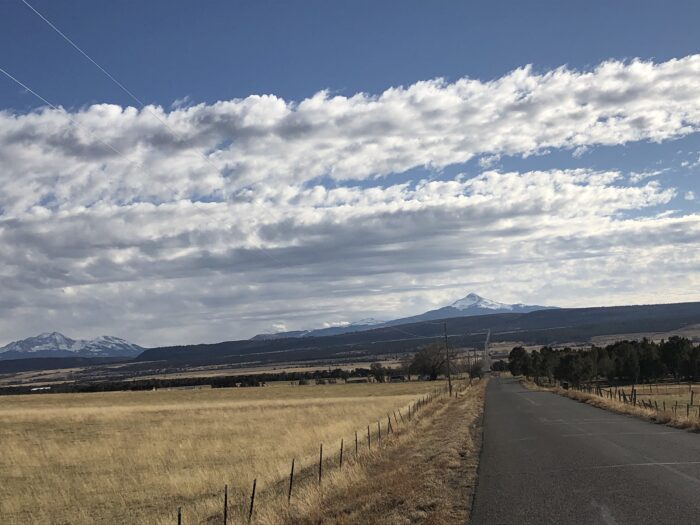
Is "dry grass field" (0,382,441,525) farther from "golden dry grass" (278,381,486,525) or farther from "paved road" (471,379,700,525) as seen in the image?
"paved road" (471,379,700,525)

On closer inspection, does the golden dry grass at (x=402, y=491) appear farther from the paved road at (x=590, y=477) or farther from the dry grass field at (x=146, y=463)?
the dry grass field at (x=146, y=463)

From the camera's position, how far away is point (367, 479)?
1552cm

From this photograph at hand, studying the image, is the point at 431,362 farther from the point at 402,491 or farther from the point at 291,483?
the point at 402,491

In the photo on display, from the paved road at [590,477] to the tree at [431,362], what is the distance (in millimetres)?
136570

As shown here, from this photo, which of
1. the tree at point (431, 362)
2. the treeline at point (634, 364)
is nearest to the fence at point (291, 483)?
the treeline at point (634, 364)

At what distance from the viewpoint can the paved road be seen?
10844 mm

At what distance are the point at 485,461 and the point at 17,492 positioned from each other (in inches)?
545

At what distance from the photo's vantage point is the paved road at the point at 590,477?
10844mm

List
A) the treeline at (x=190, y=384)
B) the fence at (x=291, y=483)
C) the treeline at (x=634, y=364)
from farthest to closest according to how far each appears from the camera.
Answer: the treeline at (x=190, y=384) < the treeline at (x=634, y=364) < the fence at (x=291, y=483)

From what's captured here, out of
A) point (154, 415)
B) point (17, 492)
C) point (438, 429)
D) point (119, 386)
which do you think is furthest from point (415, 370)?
point (17, 492)

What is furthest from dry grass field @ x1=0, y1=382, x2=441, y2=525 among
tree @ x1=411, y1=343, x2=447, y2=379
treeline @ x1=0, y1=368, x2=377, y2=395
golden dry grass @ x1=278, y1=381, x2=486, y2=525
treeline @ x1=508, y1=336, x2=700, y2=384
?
tree @ x1=411, y1=343, x2=447, y2=379

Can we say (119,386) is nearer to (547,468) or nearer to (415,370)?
(415,370)

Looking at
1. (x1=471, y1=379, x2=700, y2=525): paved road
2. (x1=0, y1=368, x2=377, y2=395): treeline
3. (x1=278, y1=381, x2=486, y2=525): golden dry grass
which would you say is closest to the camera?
(x1=471, y1=379, x2=700, y2=525): paved road

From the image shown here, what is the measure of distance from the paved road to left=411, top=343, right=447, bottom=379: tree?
137 metres
